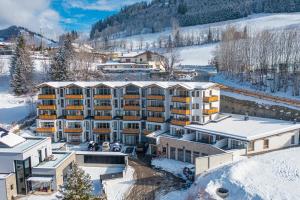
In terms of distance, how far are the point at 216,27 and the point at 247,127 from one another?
119929mm

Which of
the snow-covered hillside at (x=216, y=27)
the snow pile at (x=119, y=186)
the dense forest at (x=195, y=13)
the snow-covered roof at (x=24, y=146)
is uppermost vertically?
the dense forest at (x=195, y=13)

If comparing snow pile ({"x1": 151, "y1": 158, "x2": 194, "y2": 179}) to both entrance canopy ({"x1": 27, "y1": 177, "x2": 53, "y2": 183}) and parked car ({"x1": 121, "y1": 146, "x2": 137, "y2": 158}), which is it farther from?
entrance canopy ({"x1": 27, "y1": 177, "x2": 53, "y2": 183})

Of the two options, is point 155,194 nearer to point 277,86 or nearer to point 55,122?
point 55,122

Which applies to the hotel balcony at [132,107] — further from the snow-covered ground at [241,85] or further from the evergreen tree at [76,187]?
the evergreen tree at [76,187]

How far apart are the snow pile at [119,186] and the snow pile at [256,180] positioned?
741cm

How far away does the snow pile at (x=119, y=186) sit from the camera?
32625 millimetres

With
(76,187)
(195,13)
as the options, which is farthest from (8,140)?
(195,13)

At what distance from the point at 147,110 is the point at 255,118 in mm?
16718

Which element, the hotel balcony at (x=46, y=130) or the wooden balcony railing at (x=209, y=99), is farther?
the hotel balcony at (x=46, y=130)

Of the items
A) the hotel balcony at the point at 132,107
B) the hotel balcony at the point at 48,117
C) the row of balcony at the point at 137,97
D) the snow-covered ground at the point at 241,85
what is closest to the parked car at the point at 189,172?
the row of balcony at the point at 137,97

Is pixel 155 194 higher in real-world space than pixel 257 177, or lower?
lower

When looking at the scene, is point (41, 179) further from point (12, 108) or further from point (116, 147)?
point (12, 108)

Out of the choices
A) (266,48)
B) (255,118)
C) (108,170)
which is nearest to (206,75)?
(266,48)

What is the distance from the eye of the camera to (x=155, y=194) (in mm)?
32594
